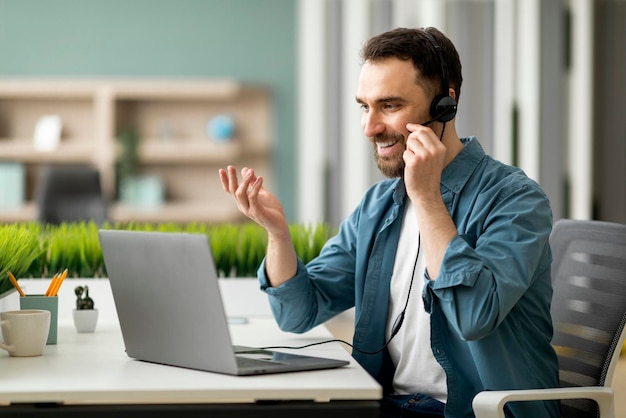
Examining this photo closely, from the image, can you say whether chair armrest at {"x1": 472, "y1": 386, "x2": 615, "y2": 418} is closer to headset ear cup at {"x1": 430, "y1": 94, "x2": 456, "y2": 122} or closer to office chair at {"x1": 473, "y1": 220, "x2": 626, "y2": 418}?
office chair at {"x1": 473, "y1": 220, "x2": 626, "y2": 418}

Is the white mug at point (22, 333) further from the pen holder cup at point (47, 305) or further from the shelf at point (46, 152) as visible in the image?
the shelf at point (46, 152)

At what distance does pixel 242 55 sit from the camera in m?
6.75

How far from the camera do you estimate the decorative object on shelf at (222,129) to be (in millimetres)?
6617

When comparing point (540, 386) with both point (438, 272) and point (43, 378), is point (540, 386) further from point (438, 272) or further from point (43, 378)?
point (43, 378)

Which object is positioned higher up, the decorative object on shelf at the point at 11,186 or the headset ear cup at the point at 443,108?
the headset ear cup at the point at 443,108

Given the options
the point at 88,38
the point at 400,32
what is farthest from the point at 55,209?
the point at 400,32

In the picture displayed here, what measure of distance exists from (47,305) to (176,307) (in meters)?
0.48

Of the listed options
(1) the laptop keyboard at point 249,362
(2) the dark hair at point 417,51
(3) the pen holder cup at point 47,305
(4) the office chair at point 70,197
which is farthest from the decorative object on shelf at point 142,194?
(1) the laptop keyboard at point 249,362

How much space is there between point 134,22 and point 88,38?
1.17 feet

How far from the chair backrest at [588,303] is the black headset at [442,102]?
37 centimetres

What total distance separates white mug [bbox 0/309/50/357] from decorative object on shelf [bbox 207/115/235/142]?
508 cm

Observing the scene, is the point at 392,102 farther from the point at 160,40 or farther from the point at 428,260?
the point at 160,40

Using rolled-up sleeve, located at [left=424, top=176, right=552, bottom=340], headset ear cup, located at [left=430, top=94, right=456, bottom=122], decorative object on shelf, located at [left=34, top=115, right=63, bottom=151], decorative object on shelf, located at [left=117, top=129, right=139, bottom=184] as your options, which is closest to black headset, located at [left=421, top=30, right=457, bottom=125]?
headset ear cup, located at [left=430, top=94, right=456, bottom=122]

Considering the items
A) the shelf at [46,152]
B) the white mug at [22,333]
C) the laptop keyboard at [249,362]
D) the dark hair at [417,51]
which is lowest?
the shelf at [46,152]
